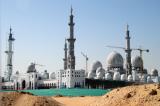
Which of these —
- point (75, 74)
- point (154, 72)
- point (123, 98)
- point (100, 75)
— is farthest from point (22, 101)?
point (154, 72)

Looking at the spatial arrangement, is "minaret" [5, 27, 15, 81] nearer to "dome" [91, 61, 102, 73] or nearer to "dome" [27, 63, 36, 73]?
"dome" [27, 63, 36, 73]

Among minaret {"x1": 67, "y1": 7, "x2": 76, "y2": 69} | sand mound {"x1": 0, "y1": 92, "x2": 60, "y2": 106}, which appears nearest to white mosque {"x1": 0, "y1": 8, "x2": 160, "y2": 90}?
minaret {"x1": 67, "y1": 7, "x2": 76, "y2": 69}

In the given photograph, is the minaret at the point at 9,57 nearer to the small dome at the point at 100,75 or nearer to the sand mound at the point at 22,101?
the small dome at the point at 100,75

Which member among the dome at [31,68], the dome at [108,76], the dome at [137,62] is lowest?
the dome at [108,76]

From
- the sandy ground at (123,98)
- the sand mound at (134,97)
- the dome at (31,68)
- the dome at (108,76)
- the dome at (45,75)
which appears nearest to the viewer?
the sand mound at (134,97)

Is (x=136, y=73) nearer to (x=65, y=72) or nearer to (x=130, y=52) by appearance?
(x=130, y=52)

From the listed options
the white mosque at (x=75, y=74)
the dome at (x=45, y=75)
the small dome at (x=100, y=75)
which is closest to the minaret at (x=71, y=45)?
the white mosque at (x=75, y=74)

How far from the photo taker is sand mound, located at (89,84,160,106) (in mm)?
20812

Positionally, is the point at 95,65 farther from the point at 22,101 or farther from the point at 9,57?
the point at 22,101

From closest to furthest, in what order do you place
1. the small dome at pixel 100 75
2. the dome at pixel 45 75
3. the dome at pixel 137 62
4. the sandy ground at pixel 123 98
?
the sandy ground at pixel 123 98 → the small dome at pixel 100 75 → the dome at pixel 45 75 → the dome at pixel 137 62

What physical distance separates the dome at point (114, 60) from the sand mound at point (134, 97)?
437 feet

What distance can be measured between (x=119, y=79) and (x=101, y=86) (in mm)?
13599

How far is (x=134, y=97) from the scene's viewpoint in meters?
21.8

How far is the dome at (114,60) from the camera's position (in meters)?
157
